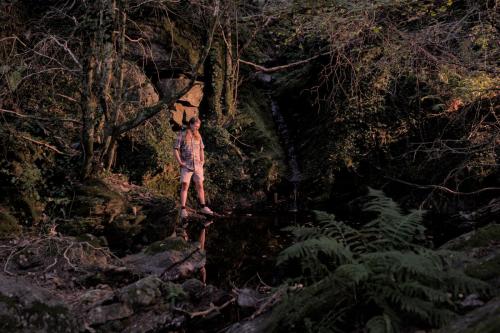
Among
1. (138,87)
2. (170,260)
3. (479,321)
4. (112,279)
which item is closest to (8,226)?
(112,279)

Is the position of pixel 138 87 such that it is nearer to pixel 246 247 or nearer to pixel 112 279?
pixel 246 247

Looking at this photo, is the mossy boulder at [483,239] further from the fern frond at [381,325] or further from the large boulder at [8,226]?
the large boulder at [8,226]

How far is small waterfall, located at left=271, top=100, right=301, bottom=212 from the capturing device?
1181 centimetres

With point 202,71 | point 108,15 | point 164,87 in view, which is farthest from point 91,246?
point 202,71

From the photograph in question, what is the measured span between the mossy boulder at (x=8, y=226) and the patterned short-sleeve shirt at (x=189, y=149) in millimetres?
3411

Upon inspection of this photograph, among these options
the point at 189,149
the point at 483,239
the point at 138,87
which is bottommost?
the point at 483,239

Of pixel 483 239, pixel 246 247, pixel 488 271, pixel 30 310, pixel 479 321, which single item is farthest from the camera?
pixel 246 247

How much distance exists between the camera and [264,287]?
17.7 ft

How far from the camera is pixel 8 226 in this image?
679 centimetres

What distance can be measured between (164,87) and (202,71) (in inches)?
58.2

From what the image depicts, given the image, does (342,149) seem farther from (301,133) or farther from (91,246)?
(91,246)

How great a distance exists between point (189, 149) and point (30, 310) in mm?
5452

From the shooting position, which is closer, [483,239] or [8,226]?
[483,239]

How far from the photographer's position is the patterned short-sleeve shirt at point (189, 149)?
912 centimetres
